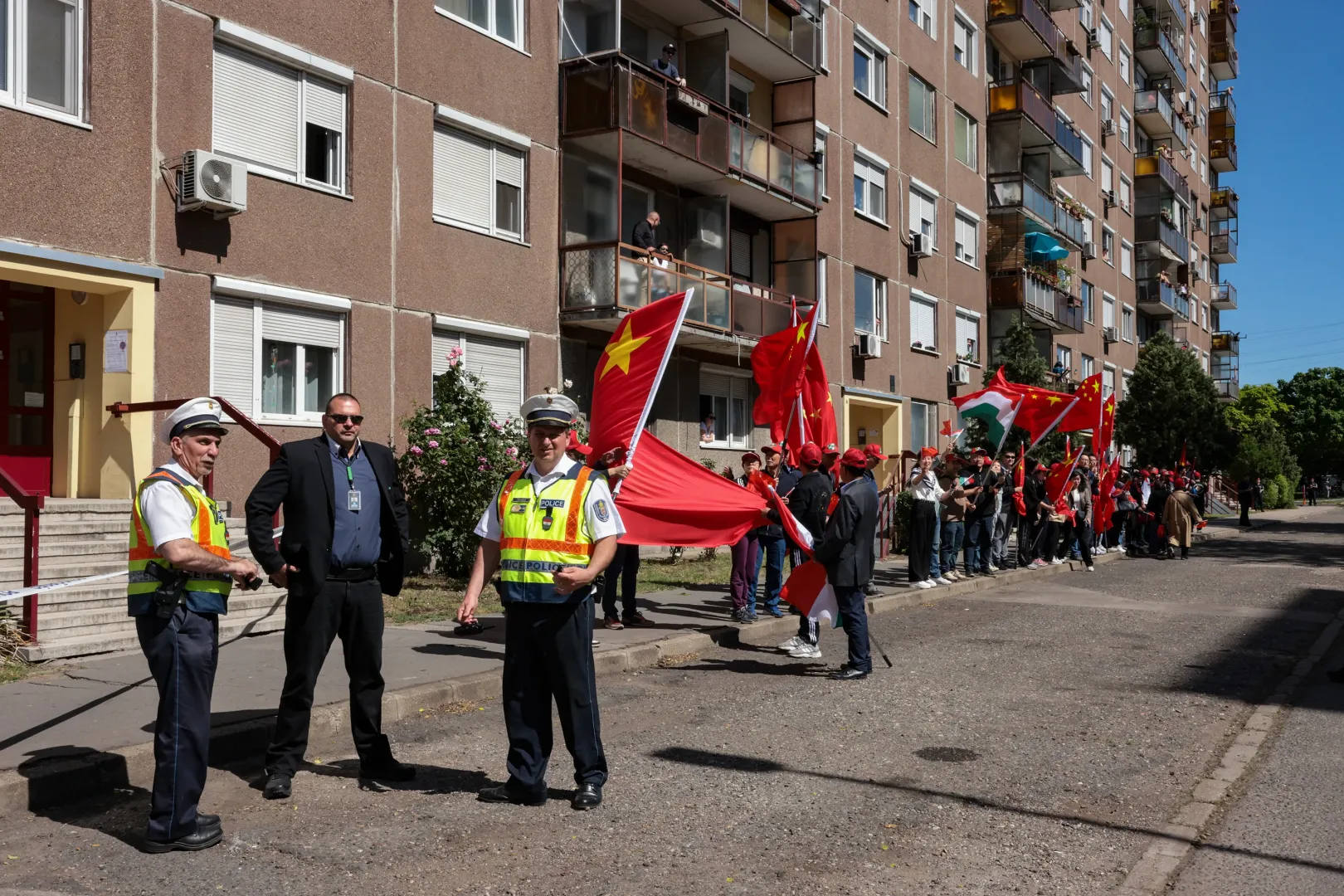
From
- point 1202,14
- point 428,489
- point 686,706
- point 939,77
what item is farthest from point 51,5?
point 1202,14

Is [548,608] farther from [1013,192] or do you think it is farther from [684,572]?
[1013,192]

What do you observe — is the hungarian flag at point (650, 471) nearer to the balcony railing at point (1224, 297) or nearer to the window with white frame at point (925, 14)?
the window with white frame at point (925, 14)

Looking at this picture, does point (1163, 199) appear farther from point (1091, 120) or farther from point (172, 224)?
point (172, 224)

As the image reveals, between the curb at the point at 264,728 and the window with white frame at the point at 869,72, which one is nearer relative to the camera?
the curb at the point at 264,728

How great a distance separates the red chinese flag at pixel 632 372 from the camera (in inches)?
354

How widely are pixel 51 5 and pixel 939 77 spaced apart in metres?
24.6

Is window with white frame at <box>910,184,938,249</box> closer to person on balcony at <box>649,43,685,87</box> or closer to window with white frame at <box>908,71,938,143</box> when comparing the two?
window with white frame at <box>908,71,938,143</box>

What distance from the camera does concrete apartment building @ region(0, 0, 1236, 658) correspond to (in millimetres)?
12352

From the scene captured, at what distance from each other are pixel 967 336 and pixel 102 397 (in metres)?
25.5

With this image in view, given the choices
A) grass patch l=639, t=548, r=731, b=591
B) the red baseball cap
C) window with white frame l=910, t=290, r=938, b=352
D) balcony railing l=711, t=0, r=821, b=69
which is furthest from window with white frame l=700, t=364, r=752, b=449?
the red baseball cap

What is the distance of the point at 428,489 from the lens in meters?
14.7

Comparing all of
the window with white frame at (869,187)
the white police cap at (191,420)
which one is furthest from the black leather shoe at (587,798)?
the window with white frame at (869,187)

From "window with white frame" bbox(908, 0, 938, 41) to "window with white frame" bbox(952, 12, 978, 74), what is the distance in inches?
46.8

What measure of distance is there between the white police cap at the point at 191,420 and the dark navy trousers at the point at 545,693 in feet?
5.46
